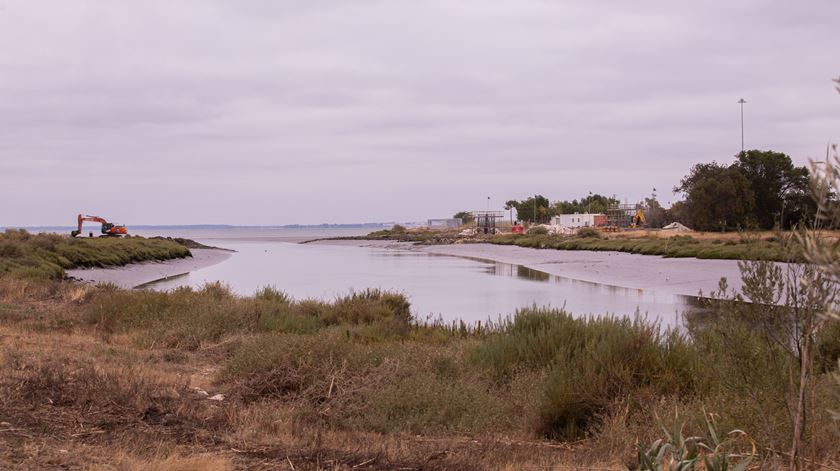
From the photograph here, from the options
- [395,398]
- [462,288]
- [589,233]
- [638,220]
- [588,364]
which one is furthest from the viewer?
[638,220]

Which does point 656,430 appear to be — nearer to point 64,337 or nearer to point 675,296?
point 64,337

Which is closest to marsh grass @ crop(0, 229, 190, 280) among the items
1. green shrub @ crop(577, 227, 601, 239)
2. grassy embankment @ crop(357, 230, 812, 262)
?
grassy embankment @ crop(357, 230, 812, 262)

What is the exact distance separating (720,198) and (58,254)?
4817 cm

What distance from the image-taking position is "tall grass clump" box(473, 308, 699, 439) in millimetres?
7883

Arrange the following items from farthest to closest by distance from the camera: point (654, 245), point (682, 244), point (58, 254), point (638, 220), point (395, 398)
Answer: point (638, 220) < point (654, 245) < point (682, 244) < point (58, 254) < point (395, 398)

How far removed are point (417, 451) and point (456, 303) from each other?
19.4 meters

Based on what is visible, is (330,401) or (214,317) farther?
(214,317)

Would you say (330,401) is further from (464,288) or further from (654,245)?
(654,245)

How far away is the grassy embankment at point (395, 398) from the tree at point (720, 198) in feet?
168

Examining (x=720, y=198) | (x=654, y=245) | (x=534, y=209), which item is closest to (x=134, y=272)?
(x=654, y=245)

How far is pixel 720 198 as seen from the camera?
59750 millimetres

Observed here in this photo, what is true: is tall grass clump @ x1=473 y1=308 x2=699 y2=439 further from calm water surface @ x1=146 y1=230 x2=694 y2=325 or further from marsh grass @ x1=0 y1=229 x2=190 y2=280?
marsh grass @ x1=0 y1=229 x2=190 y2=280

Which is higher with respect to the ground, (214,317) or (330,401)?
(214,317)

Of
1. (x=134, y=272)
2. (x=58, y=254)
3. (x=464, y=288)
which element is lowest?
(x=464, y=288)
